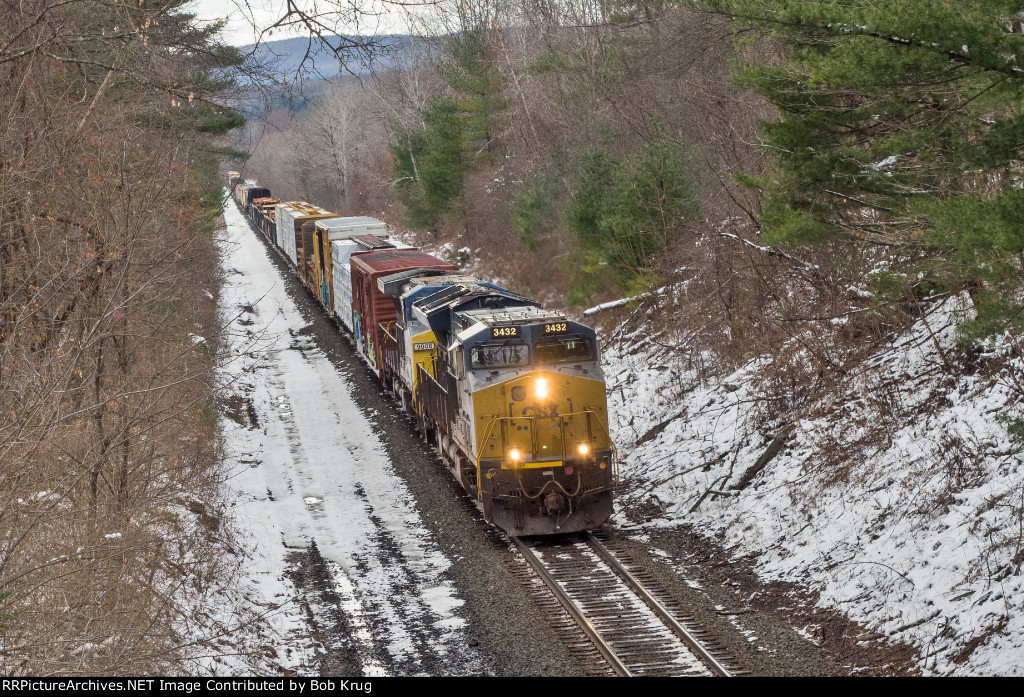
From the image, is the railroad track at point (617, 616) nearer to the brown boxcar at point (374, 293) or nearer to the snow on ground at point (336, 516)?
the snow on ground at point (336, 516)

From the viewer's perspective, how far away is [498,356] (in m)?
15.6

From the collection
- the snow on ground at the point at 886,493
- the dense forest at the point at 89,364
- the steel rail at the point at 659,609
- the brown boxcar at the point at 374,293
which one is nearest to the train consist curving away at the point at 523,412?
the steel rail at the point at 659,609

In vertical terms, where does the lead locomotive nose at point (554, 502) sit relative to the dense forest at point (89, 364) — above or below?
below

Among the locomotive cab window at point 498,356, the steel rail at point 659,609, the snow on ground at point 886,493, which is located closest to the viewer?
the steel rail at point 659,609

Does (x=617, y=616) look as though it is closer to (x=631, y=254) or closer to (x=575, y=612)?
(x=575, y=612)

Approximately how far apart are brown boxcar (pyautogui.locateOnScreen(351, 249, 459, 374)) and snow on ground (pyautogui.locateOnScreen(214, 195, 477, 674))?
5.04 ft

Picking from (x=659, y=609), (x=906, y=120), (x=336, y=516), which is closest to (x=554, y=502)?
(x=659, y=609)

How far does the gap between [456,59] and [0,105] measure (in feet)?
121

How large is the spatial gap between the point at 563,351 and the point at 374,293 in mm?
10069

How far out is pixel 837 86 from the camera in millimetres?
10039

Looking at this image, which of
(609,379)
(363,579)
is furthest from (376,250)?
(363,579)

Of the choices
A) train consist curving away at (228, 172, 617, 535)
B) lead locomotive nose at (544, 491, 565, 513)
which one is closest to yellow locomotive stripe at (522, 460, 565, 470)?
train consist curving away at (228, 172, 617, 535)

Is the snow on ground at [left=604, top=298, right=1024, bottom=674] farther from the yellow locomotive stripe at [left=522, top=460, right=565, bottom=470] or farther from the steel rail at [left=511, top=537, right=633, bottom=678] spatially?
the steel rail at [left=511, top=537, right=633, bottom=678]

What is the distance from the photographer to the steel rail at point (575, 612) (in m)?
11.1
